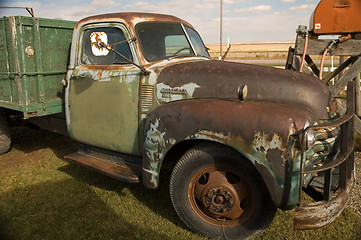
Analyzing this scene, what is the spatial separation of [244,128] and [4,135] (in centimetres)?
434

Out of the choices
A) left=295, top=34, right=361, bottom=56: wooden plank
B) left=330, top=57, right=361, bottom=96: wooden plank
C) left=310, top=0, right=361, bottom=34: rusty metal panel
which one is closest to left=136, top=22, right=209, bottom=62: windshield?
left=295, top=34, right=361, bottom=56: wooden plank

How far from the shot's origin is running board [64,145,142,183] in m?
3.37

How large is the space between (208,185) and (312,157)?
0.92 meters

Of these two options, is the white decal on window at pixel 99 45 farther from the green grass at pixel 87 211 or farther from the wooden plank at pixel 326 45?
the wooden plank at pixel 326 45

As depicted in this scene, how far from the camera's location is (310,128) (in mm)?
2303

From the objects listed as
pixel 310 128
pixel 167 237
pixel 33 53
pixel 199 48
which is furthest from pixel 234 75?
pixel 33 53

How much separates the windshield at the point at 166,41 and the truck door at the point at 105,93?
0.58 feet

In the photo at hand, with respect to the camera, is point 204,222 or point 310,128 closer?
point 310,128

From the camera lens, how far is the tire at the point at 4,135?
16.8 feet

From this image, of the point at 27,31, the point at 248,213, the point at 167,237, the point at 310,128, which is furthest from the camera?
the point at 27,31

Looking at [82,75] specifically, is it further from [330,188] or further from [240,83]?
[330,188]

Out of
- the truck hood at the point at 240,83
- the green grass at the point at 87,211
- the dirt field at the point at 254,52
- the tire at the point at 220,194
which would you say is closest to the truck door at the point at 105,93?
the truck hood at the point at 240,83

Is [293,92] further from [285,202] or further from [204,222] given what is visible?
[204,222]

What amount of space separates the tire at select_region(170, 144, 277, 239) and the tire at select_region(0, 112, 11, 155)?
3577 millimetres
